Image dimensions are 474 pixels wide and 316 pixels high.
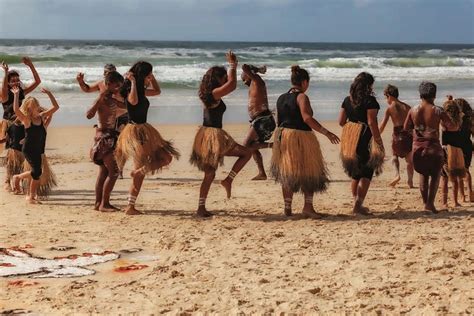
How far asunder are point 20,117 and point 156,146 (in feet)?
5.72

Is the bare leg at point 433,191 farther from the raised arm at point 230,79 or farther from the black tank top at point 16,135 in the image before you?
the black tank top at point 16,135

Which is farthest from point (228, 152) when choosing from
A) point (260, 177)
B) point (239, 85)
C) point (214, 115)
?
point (239, 85)

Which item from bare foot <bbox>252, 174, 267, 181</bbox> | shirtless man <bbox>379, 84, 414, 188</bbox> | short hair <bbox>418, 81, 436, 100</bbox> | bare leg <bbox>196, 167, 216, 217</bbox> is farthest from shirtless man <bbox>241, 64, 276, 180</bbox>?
short hair <bbox>418, 81, 436, 100</bbox>

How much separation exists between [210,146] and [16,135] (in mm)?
2873

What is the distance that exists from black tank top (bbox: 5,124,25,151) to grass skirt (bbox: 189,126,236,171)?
258cm

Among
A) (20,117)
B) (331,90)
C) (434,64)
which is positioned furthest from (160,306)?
(434,64)

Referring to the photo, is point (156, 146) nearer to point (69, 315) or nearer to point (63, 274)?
point (63, 274)

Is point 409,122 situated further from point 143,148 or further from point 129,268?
point 129,268

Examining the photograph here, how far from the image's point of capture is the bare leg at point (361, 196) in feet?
25.1

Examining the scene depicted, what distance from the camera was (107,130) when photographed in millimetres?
8078

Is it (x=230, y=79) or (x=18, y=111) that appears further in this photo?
(x=18, y=111)

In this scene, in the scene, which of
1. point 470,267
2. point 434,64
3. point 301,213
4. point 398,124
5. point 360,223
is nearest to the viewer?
point 470,267

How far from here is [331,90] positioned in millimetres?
26422

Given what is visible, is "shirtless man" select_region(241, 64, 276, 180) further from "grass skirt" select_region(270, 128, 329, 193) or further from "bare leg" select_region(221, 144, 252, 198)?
"grass skirt" select_region(270, 128, 329, 193)
